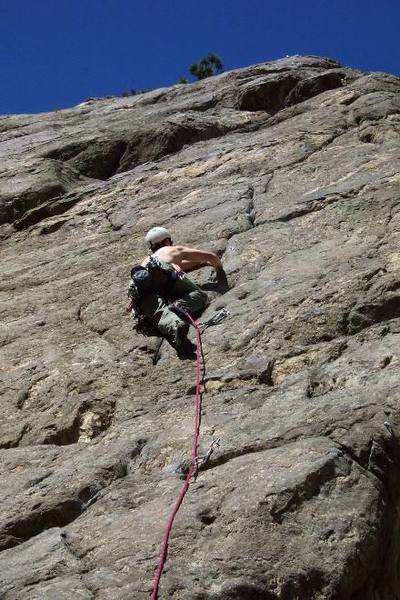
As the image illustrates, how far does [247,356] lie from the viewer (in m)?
6.59

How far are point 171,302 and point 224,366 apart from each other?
122 cm

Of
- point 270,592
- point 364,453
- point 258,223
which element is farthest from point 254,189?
point 270,592

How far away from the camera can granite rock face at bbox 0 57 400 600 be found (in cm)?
476

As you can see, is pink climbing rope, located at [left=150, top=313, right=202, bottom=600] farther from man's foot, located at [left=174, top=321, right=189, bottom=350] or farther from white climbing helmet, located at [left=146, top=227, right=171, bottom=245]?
white climbing helmet, located at [left=146, top=227, right=171, bottom=245]

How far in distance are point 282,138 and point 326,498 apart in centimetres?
621

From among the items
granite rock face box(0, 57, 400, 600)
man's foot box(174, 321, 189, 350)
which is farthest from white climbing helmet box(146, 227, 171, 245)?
man's foot box(174, 321, 189, 350)

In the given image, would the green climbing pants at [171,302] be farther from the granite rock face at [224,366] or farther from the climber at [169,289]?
the granite rock face at [224,366]

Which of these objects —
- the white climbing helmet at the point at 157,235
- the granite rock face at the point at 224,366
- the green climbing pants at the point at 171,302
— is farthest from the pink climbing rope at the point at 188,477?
the white climbing helmet at the point at 157,235

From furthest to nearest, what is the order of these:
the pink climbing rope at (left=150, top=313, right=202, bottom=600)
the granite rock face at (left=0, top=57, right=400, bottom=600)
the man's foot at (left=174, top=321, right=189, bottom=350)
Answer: the man's foot at (left=174, top=321, right=189, bottom=350) < the granite rock face at (left=0, top=57, right=400, bottom=600) < the pink climbing rope at (left=150, top=313, right=202, bottom=600)

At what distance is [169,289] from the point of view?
7.73 m

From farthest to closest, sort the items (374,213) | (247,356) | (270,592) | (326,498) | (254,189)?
(254,189) → (374,213) → (247,356) → (326,498) → (270,592)

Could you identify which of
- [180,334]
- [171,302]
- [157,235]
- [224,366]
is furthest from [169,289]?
[224,366]

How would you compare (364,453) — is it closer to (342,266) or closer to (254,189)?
(342,266)

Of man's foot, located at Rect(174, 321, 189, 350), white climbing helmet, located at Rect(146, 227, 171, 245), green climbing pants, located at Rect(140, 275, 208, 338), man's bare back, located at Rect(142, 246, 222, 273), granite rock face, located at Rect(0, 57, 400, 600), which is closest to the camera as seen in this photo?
granite rock face, located at Rect(0, 57, 400, 600)
